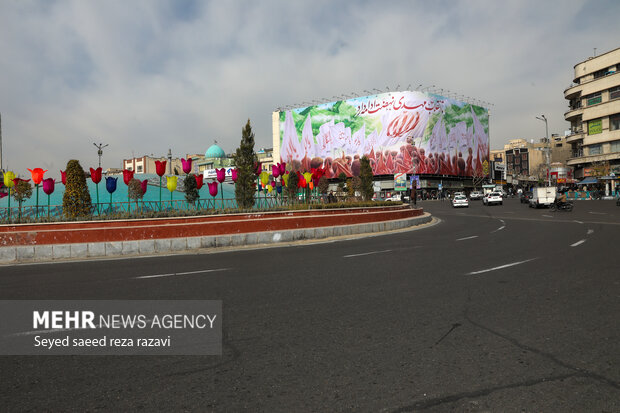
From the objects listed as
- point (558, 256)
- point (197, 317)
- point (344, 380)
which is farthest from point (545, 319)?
point (558, 256)

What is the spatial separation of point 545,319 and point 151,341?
13.9 feet

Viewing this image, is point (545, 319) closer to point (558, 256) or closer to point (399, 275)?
point (399, 275)

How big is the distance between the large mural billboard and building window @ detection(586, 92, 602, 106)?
30944 mm

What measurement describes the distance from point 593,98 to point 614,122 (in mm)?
5177

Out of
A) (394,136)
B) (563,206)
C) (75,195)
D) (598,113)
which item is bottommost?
(563,206)

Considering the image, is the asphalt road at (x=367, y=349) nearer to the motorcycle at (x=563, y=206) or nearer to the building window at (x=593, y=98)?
the motorcycle at (x=563, y=206)

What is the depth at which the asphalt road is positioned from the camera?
305 cm

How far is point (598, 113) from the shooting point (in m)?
60.3

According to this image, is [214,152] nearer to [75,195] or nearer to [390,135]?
[390,135]

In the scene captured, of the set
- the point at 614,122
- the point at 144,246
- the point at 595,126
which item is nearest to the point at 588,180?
the point at 595,126

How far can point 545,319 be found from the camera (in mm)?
4836

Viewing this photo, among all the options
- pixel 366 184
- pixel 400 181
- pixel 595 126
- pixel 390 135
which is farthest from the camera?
pixel 390 135

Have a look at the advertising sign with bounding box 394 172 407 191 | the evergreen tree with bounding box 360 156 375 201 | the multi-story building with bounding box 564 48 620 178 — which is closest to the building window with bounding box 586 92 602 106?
the multi-story building with bounding box 564 48 620 178

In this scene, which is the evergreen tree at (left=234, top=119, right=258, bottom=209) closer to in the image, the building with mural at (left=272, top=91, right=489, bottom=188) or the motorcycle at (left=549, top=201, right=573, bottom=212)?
the motorcycle at (left=549, top=201, right=573, bottom=212)
